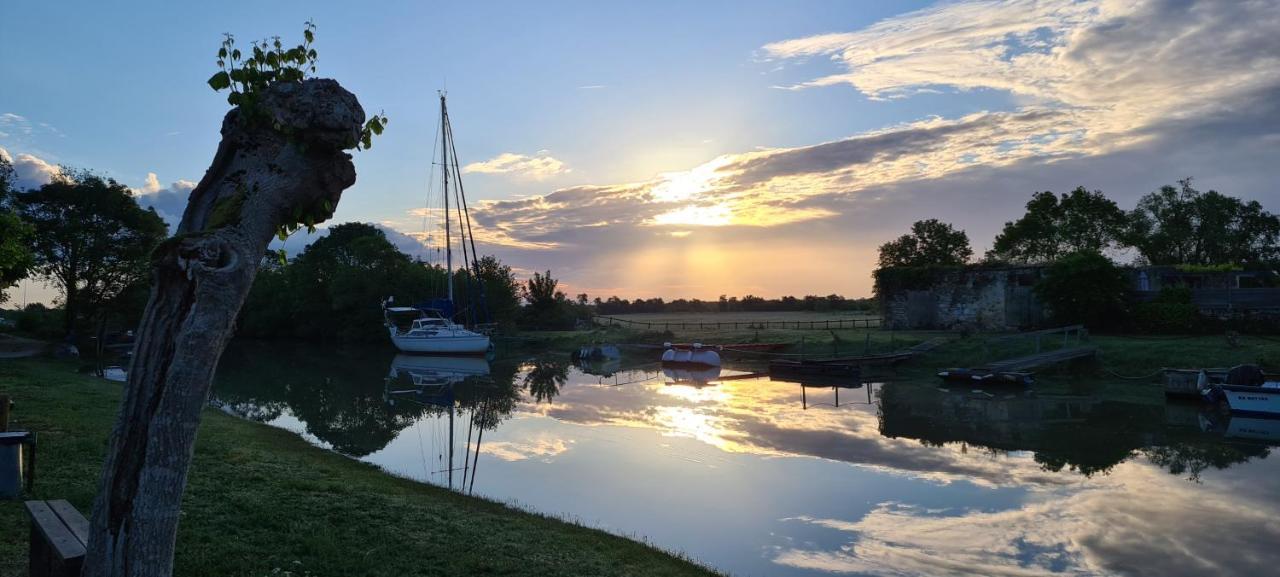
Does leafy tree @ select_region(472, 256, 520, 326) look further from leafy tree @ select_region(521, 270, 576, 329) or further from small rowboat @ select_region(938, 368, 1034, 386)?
small rowboat @ select_region(938, 368, 1034, 386)

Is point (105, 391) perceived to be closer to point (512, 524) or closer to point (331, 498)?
point (331, 498)

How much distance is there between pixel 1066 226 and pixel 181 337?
2507 inches

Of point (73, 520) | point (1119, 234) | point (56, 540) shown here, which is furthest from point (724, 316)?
point (56, 540)

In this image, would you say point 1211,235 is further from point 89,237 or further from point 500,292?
point 89,237

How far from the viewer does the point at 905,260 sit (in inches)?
2340

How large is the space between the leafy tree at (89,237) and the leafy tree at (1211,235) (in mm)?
70671

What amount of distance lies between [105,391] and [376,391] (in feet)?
36.8

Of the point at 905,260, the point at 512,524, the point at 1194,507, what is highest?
the point at 905,260

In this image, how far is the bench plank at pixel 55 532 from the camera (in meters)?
4.66

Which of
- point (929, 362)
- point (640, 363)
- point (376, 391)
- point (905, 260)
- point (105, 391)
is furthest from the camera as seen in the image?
point (905, 260)

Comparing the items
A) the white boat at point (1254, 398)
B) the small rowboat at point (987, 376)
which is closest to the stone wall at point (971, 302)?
the small rowboat at point (987, 376)

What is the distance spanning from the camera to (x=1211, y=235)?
191 ft

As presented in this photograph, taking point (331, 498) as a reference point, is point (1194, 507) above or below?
below

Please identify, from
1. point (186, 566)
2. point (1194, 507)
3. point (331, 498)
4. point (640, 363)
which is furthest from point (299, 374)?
point (1194, 507)
